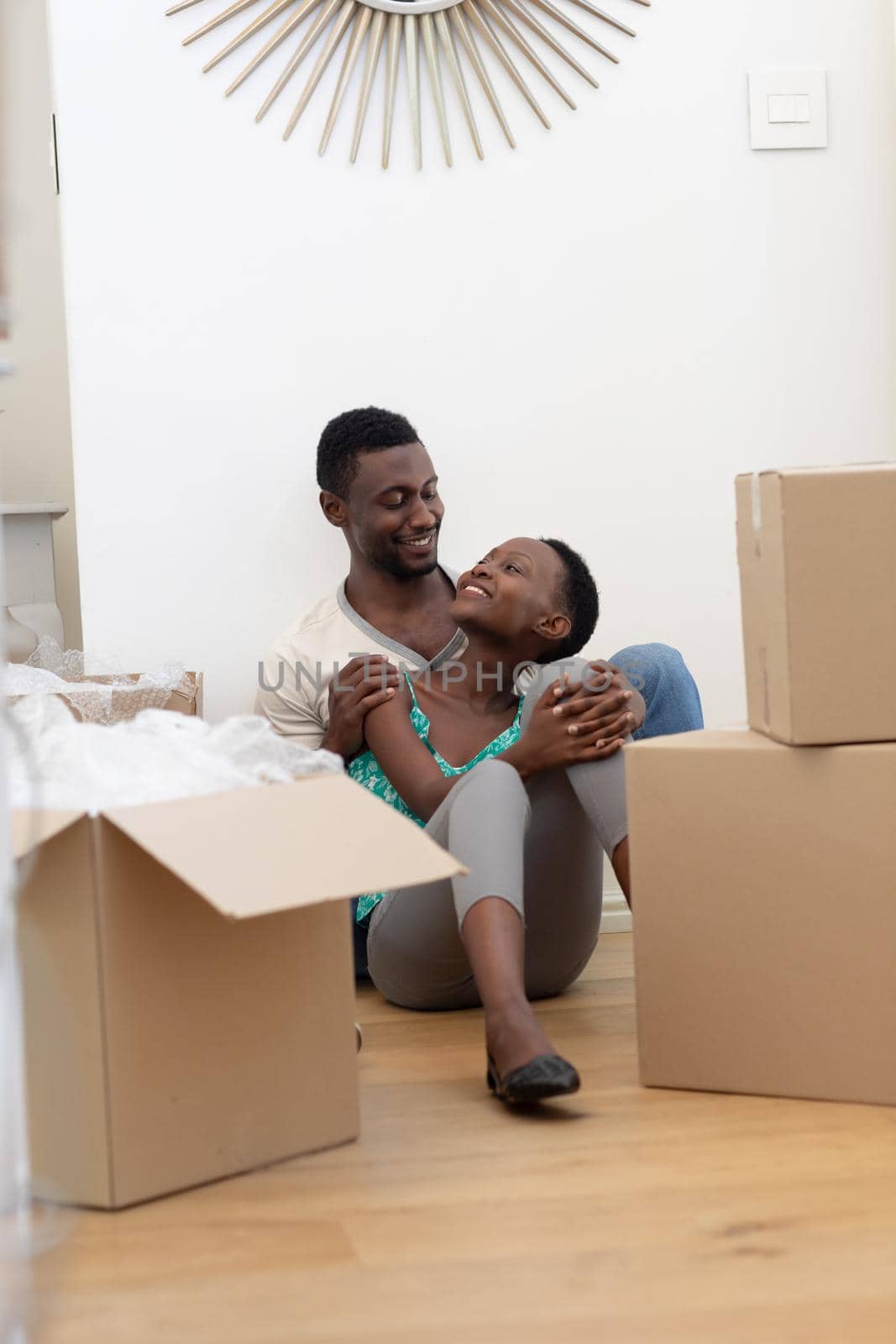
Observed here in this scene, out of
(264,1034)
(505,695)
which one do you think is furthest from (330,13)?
(264,1034)

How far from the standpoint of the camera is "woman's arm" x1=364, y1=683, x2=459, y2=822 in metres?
1.67

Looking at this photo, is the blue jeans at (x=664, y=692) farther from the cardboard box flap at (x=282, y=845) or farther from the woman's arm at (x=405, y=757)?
the cardboard box flap at (x=282, y=845)

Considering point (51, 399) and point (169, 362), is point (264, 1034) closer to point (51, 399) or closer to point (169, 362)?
point (169, 362)

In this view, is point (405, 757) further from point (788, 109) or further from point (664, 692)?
point (788, 109)

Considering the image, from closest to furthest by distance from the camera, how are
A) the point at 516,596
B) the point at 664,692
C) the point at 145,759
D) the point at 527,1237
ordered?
the point at 527,1237 < the point at 145,759 < the point at 516,596 < the point at 664,692

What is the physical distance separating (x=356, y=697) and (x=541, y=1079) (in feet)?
2.06

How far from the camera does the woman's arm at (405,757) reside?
1.67m

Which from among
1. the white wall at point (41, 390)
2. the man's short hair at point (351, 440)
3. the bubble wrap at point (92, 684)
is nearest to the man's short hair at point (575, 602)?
the man's short hair at point (351, 440)

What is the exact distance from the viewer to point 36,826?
105 centimetres

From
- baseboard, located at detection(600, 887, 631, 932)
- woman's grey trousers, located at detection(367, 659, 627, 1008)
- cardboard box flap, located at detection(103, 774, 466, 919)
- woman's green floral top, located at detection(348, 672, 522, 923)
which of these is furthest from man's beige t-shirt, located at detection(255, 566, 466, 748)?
cardboard box flap, located at detection(103, 774, 466, 919)

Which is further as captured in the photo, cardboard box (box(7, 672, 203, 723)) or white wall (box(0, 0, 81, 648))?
white wall (box(0, 0, 81, 648))

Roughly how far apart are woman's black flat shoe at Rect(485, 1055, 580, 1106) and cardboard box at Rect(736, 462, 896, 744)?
0.36 metres

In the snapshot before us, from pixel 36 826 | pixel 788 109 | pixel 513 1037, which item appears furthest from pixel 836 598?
pixel 788 109

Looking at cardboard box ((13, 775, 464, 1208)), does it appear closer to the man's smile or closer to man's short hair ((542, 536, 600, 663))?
man's short hair ((542, 536, 600, 663))
